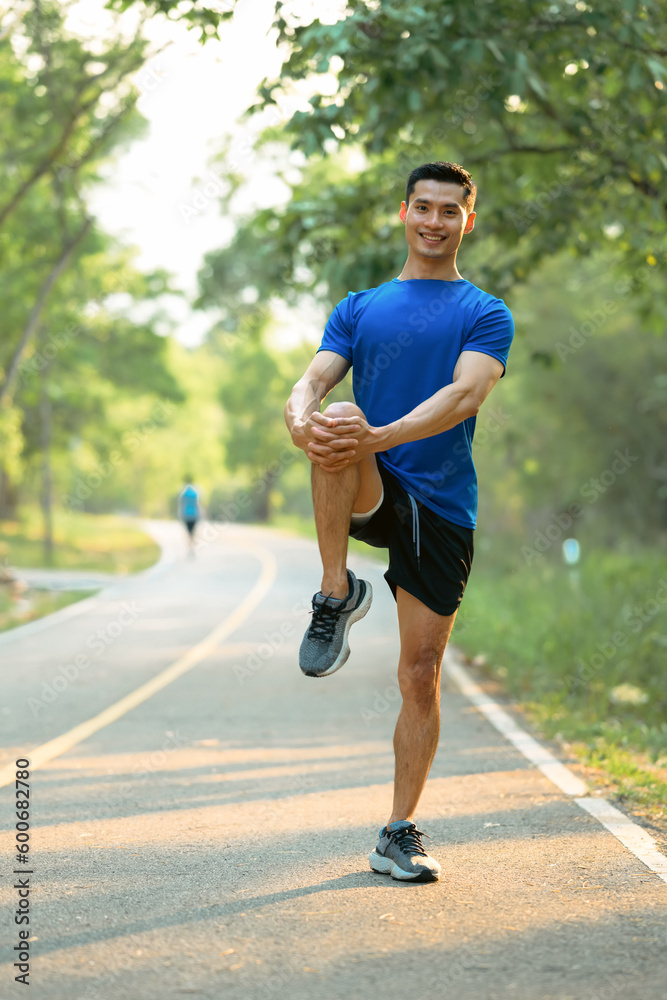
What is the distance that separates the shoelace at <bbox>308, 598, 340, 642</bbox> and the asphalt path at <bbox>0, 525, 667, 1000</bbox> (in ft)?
2.80

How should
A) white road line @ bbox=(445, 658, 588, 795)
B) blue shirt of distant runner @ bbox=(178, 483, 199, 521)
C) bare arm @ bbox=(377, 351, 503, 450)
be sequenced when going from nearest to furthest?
Result: 1. bare arm @ bbox=(377, 351, 503, 450)
2. white road line @ bbox=(445, 658, 588, 795)
3. blue shirt of distant runner @ bbox=(178, 483, 199, 521)

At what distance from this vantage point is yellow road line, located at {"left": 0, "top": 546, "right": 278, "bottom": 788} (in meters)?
6.86

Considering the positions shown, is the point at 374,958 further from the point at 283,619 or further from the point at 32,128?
the point at 32,128

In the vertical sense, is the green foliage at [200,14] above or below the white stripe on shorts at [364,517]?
above

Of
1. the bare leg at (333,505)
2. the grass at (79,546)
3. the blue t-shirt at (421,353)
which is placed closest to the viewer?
the bare leg at (333,505)

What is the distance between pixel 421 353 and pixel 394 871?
6.04ft

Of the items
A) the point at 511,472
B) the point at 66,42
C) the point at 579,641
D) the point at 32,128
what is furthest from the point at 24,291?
the point at 579,641

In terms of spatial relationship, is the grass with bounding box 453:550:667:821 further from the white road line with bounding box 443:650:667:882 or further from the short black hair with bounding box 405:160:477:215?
the short black hair with bounding box 405:160:477:215

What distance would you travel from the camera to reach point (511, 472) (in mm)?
26609

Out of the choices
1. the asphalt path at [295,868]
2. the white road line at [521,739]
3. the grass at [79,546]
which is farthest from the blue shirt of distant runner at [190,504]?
the asphalt path at [295,868]

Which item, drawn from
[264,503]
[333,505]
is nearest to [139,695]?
[333,505]

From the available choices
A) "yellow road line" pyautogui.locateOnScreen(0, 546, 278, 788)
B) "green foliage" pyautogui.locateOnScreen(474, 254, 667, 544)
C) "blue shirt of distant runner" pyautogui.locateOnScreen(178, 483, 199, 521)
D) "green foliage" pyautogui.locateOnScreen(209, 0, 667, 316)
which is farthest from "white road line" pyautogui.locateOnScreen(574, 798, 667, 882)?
"blue shirt of distant runner" pyautogui.locateOnScreen(178, 483, 199, 521)

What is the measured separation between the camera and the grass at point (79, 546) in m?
30.0

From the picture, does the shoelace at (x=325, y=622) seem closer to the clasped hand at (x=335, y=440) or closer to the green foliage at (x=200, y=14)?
the clasped hand at (x=335, y=440)
